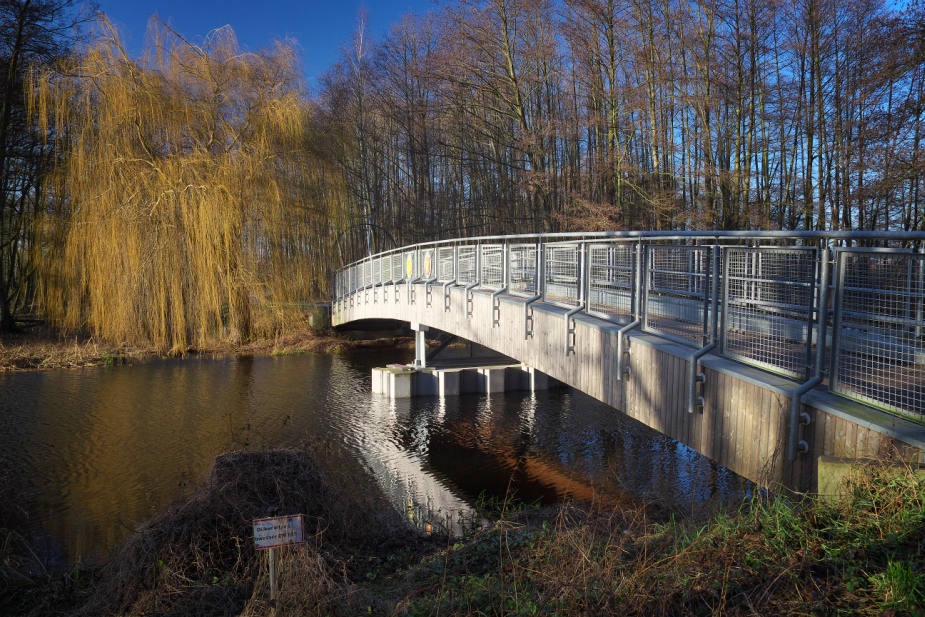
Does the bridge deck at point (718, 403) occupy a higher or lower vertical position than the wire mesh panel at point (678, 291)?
lower

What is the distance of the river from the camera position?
9.33 m

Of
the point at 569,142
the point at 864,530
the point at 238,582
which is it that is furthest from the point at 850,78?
the point at 238,582

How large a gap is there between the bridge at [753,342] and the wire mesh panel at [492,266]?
2331 mm

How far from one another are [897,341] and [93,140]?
2180cm

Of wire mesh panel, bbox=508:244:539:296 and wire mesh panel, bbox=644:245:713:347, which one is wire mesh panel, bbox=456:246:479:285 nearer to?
wire mesh panel, bbox=508:244:539:296

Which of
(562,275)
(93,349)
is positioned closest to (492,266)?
(562,275)

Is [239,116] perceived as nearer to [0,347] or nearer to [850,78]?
[0,347]

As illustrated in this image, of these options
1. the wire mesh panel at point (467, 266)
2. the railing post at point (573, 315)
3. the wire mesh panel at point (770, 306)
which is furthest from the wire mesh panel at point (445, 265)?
the wire mesh panel at point (770, 306)

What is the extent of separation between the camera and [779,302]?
17.3 feet

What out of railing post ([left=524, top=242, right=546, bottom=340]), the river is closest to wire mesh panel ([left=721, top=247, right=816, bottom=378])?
the river

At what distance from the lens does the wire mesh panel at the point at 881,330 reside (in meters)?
4.11

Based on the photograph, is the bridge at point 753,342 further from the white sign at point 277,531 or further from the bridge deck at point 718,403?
the white sign at point 277,531

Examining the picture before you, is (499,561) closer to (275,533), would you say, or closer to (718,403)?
(275,533)

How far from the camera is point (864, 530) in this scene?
3.78 meters
